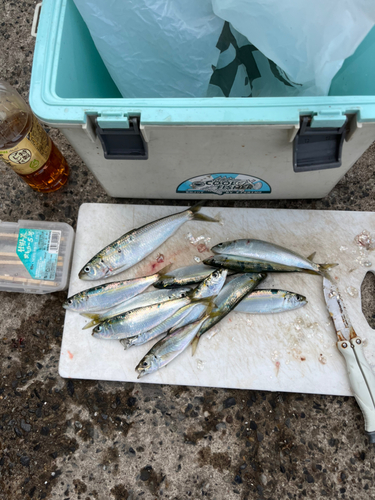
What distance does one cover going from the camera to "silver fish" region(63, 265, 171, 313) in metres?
1.60

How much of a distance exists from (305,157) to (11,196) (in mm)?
1622

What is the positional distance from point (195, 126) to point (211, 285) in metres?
0.70

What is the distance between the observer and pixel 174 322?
1548 mm

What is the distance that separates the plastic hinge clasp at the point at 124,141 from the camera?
108 cm

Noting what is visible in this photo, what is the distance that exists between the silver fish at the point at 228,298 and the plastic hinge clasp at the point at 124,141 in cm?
71

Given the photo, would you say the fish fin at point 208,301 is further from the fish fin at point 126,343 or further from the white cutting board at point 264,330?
the fish fin at point 126,343

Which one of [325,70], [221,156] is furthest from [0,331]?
[325,70]

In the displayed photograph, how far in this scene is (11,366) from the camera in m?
1.75

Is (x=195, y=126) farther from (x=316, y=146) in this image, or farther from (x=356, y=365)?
(x=356, y=365)

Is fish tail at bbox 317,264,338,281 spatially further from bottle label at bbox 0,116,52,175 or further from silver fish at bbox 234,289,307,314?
bottle label at bbox 0,116,52,175

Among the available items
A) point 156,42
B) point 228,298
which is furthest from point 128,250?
point 156,42

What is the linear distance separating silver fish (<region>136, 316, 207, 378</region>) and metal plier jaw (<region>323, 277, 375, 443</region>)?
63 cm

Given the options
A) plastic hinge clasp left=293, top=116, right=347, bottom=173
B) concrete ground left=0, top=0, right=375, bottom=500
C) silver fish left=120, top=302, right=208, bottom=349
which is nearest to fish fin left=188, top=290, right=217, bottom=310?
silver fish left=120, top=302, right=208, bottom=349

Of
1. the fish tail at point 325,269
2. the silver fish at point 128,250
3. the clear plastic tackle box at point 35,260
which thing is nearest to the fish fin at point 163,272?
the silver fish at point 128,250
